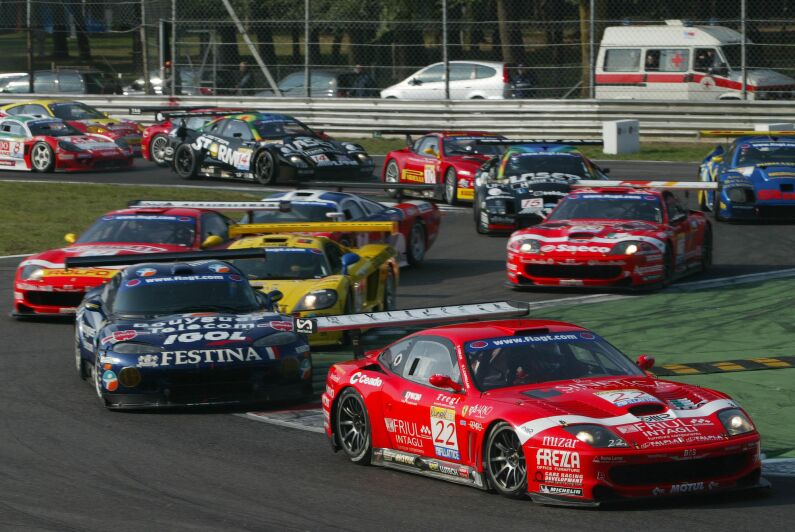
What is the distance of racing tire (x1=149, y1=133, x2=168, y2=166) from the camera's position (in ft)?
107

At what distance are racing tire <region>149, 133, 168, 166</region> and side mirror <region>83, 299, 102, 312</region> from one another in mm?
20046

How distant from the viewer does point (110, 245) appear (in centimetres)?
1630

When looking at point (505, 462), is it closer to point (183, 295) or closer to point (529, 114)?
point (183, 295)

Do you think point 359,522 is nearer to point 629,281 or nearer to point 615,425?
point 615,425

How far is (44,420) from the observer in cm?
1098

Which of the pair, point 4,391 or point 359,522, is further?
point 4,391

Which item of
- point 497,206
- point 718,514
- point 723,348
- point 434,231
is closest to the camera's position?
point 718,514

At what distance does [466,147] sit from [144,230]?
33.9ft

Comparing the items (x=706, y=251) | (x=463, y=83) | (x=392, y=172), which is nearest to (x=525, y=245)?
(x=706, y=251)

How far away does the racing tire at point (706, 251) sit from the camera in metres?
18.5

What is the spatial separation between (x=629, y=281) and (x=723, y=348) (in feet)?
11.1

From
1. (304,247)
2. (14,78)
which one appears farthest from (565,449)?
(14,78)

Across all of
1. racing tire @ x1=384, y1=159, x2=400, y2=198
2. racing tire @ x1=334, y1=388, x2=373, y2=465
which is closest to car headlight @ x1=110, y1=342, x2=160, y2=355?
racing tire @ x1=334, y1=388, x2=373, y2=465

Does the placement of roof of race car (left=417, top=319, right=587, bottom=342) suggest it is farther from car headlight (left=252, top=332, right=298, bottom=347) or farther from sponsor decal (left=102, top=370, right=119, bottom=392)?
sponsor decal (left=102, top=370, right=119, bottom=392)
